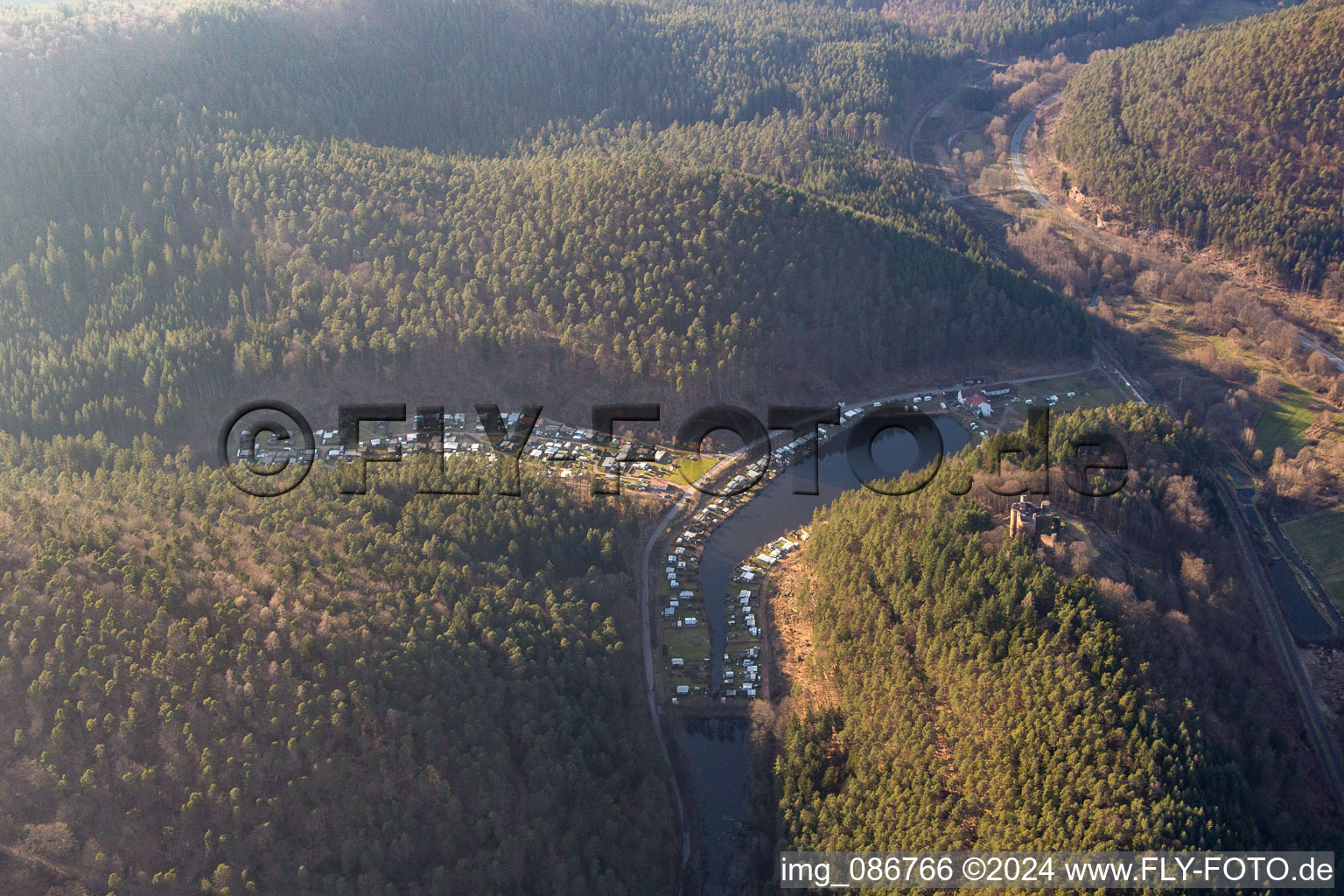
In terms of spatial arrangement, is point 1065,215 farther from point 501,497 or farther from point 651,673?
point 651,673

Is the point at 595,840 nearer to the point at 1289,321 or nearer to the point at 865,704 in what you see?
the point at 865,704

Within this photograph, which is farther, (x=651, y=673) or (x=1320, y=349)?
(x=1320, y=349)

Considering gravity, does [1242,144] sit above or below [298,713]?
above

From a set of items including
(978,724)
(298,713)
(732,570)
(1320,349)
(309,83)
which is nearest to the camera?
(298,713)

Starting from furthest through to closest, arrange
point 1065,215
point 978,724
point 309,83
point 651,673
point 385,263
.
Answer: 1. point 1065,215
2. point 309,83
3. point 385,263
4. point 651,673
5. point 978,724

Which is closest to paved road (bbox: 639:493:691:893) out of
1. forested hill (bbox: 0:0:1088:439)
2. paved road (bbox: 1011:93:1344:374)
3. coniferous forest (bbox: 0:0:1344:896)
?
coniferous forest (bbox: 0:0:1344:896)

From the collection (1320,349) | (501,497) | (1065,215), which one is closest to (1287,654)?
(1320,349)

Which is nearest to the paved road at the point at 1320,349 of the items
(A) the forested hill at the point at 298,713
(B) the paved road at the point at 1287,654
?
(B) the paved road at the point at 1287,654
